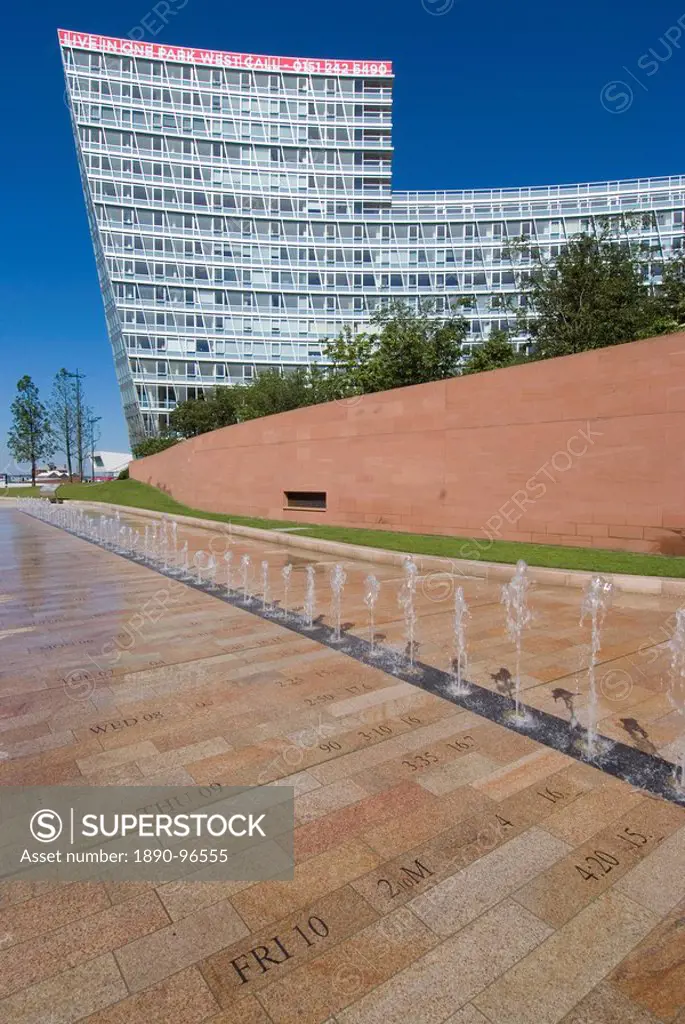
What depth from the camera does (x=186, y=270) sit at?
6094 centimetres

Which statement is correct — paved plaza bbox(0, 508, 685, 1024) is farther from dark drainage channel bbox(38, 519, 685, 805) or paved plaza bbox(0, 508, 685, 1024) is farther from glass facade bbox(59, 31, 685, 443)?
glass facade bbox(59, 31, 685, 443)

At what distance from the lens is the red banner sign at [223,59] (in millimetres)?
59875

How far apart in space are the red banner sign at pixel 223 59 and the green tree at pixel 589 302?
188ft

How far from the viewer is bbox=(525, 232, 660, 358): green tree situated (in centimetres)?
1927

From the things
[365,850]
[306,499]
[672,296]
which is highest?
[672,296]

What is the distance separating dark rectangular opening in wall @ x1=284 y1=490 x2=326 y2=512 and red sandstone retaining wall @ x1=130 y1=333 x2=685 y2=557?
0.29 m

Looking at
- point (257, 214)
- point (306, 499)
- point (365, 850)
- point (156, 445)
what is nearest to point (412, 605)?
point (365, 850)

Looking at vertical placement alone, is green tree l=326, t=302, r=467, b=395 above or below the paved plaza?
above

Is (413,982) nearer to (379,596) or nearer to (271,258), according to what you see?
(379,596)

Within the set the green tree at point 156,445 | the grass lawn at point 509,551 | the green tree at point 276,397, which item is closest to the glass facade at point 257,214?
the green tree at point 156,445

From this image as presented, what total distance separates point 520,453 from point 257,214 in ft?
195

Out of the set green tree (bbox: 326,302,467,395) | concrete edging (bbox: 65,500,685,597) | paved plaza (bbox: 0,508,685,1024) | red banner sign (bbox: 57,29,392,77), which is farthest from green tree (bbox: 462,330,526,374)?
red banner sign (bbox: 57,29,392,77)

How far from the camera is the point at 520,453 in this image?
1377cm

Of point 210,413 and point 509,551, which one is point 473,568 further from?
point 210,413
